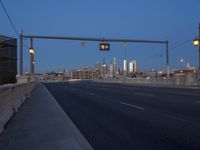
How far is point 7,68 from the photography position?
5028 cm

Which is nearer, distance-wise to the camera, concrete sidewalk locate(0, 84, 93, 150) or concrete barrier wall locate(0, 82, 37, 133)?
concrete sidewalk locate(0, 84, 93, 150)

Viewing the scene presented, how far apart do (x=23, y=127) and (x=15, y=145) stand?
3021 millimetres

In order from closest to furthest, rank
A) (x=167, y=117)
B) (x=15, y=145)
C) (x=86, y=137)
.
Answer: (x=15, y=145) < (x=86, y=137) < (x=167, y=117)

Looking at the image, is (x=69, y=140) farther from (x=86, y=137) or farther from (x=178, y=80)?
(x=178, y=80)

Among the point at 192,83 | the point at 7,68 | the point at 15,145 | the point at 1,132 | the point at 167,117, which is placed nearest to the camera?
the point at 15,145

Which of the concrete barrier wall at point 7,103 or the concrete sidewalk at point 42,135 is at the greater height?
the concrete barrier wall at point 7,103

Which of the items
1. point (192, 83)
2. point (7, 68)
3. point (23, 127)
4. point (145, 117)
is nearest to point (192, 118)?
point (145, 117)

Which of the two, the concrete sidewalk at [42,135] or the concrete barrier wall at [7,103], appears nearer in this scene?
the concrete sidewalk at [42,135]

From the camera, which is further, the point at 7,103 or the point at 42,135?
the point at 7,103

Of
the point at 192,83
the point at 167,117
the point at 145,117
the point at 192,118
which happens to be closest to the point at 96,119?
the point at 145,117

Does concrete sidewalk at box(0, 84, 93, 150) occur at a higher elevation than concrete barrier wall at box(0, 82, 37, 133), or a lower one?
lower

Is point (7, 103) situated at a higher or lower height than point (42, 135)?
higher

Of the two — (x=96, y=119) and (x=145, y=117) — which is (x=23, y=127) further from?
(x=145, y=117)

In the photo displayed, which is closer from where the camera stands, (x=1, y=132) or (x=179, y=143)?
(x=179, y=143)
